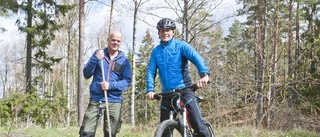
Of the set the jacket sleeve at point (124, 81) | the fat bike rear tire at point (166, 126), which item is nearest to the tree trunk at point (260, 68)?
the jacket sleeve at point (124, 81)

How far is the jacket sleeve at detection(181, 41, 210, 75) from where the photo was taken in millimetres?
4047

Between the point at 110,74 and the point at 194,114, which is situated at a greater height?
the point at 110,74

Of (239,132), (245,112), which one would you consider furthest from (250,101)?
(239,132)

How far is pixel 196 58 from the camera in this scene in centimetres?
407

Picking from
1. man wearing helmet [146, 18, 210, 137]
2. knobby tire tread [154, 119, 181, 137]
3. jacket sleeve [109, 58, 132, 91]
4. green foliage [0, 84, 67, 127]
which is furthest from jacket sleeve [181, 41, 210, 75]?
green foliage [0, 84, 67, 127]

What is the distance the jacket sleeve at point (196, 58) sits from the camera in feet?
13.3

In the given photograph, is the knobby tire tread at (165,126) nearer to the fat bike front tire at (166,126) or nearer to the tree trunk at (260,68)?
the fat bike front tire at (166,126)

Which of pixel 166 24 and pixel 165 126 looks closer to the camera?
pixel 165 126

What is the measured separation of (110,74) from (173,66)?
3.40 ft

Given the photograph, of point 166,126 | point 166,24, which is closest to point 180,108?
point 166,126

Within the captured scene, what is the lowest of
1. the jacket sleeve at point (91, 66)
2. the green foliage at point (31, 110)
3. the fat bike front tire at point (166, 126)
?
the green foliage at point (31, 110)

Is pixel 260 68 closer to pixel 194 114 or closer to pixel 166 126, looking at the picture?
pixel 194 114

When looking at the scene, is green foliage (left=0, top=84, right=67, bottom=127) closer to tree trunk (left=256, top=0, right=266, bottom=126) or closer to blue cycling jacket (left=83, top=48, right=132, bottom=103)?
tree trunk (left=256, top=0, right=266, bottom=126)

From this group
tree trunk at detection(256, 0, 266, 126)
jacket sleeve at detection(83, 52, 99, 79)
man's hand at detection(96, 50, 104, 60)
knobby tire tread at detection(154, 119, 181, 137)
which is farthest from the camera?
tree trunk at detection(256, 0, 266, 126)
